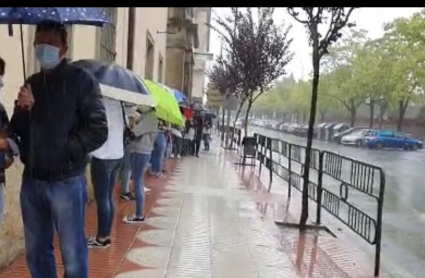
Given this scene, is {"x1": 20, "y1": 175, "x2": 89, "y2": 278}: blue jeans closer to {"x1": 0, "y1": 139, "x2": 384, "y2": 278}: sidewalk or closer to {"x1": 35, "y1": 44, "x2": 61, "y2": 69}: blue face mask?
{"x1": 35, "y1": 44, "x2": 61, "y2": 69}: blue face mask

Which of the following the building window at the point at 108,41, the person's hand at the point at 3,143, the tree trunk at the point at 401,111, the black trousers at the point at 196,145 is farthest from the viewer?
the tree trunk at the point at 401,111

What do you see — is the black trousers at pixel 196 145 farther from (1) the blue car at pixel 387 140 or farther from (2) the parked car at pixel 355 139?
(2) the parked car at pixel 355 139

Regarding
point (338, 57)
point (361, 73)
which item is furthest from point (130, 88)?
point (338, 57)

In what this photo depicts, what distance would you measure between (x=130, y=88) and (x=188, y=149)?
60.2 feet

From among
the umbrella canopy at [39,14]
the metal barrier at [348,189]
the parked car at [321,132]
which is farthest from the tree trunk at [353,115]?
the umbrella canopy at [39,14]

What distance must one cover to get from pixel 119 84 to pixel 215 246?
2.30 m

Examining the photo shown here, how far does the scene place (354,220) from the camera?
843 centimetres

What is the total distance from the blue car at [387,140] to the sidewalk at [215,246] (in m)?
18.2

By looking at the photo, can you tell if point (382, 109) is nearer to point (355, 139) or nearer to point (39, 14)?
point (355, 139)

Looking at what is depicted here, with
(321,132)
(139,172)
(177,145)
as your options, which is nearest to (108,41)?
(139,172)

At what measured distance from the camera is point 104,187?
6598mm

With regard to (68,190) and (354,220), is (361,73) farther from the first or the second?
(68,190)

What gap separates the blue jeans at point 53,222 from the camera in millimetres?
3932

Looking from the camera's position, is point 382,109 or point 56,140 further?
point 382,109
